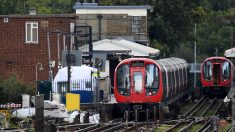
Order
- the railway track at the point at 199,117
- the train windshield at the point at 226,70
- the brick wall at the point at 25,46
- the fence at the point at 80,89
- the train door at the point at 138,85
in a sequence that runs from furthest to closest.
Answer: the train windshield at the point at 226,70 → the brick wall at the point at 25,46 → the fence at the point at 80,89 → the train door at the point at 138,85 → the railway track at the point at 199,117

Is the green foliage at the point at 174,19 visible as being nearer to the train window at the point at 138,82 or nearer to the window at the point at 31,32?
the window at the point at 31,32

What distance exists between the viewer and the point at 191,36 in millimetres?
71938

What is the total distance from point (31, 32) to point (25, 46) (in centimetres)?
78

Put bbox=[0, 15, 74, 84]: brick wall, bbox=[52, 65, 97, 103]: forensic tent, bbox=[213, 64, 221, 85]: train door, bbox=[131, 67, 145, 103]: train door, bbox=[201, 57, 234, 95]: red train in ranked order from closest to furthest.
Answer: bbox=[131, 67, 145, 103]: train door, bbox=[52, 65, 97, 103]: forensic tent, bbox=[0, 15, 74, 84]: brick wall, bbox=[201, 57, 234, 95]: red train, bbox=[213, 64, 221, 85]: train door

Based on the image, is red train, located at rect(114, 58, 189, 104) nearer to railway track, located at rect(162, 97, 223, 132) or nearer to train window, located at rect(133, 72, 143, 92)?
Answer: train window, located at rect(133, 72, 143, 92)

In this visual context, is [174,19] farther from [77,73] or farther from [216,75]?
[77,73]

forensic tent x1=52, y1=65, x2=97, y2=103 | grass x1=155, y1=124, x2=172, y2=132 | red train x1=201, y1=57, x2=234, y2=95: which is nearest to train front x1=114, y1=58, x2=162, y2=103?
forensic tent x1=52, y1=65, x2=97, y2=103

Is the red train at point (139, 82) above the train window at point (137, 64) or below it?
below

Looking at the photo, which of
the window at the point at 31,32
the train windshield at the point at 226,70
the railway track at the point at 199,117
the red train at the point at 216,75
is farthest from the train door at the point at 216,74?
the window at the point at 31,32

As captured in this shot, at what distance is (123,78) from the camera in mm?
38844

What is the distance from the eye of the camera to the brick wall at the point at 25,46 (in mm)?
48219

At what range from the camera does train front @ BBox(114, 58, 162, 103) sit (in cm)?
3862

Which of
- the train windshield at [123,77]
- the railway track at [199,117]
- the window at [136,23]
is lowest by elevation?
the railway track at [199,117]

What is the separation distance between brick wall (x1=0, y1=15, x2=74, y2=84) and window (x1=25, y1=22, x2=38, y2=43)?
15cm
